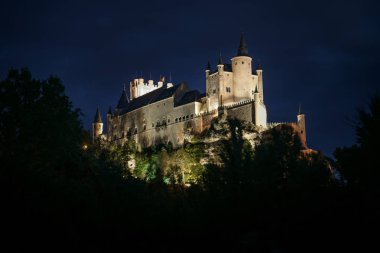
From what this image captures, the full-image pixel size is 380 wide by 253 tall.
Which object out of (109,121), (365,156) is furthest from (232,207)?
(109,121)

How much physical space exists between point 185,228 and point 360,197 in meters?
6.14

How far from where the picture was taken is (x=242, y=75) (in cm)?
8219

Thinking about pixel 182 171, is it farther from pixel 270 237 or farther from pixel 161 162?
pixel 270 237

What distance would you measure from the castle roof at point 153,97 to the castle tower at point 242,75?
41.6ft

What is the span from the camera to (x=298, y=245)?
1566cm

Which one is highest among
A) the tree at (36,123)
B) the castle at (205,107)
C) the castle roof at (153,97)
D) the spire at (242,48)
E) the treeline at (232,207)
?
the spire at (242,48)

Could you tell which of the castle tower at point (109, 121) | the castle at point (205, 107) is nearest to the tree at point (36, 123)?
the castle at point (205, 107)

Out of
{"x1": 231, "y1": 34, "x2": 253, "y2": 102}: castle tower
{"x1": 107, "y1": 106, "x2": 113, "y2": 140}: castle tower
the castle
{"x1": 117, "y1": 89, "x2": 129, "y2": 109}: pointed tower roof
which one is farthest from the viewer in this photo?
{"x1": 117, "y1": 89, "x2": 129, "y2": 109}: pointed tower roof

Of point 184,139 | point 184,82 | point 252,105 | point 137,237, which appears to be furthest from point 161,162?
point 137,237

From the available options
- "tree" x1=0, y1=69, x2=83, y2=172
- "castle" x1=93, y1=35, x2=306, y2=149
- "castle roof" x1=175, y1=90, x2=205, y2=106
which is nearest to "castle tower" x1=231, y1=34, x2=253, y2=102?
"castle" x1=93, y1=35, x2=306, y2=149

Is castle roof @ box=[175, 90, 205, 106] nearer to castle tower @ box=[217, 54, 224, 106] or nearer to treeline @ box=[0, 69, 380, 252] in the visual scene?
castle tower @ box=[217, 54, 224, 106]

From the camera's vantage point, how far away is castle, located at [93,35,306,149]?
76250mm

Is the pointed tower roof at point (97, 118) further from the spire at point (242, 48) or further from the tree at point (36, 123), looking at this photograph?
the tree at point (36, 123)

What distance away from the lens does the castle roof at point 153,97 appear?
92.4 meters
